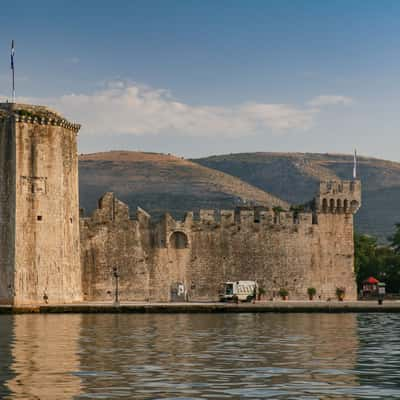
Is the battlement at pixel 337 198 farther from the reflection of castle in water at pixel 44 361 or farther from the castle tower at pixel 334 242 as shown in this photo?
the reflection of castle in water at pixel 44 361

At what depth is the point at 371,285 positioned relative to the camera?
59.7 meters

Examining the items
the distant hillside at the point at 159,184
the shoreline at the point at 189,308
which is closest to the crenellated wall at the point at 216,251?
the shoreline at the point at 189,308

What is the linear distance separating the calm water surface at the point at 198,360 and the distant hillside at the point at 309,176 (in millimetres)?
120666

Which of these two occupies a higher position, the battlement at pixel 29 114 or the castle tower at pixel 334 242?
the battlement at pixel 29 114

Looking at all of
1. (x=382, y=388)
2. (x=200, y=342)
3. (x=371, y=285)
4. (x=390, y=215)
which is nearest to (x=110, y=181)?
(x=390, y=215)

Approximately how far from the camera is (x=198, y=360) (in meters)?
22.8

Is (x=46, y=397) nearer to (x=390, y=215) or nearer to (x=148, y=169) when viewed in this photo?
(x=148, y=169)

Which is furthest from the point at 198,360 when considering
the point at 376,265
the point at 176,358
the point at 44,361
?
the point at 376,265

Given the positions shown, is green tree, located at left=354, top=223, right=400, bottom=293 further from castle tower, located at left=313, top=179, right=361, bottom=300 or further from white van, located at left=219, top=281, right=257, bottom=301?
white van, located at left=219, top=281, right=257, bottom=301

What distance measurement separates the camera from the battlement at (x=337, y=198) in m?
52.8

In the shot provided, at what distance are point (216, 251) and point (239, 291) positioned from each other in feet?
7.43

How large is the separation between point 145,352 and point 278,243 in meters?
27.8

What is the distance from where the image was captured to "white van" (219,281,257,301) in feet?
163

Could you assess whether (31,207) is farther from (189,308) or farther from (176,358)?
(176,358)
